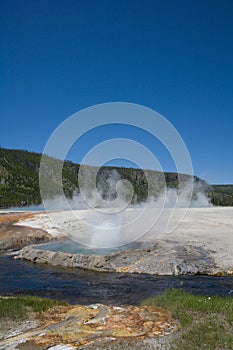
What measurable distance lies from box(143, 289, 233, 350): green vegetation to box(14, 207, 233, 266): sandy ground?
28.6 ft

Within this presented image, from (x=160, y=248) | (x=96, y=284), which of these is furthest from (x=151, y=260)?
(x=96, y=284)

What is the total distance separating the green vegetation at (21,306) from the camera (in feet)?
42.2

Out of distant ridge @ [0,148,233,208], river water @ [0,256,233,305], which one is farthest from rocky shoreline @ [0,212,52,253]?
distant ridge @ [0,148,233,208]

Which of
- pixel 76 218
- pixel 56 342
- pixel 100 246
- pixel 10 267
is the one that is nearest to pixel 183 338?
pixel 56 342

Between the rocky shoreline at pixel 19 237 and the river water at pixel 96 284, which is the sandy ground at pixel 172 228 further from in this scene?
the river water at pixel 96 284

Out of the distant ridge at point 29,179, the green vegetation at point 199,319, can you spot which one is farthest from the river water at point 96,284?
the distant ridge at point 29,179

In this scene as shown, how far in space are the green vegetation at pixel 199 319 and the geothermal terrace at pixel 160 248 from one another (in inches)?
251

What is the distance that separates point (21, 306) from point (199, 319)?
6630mm

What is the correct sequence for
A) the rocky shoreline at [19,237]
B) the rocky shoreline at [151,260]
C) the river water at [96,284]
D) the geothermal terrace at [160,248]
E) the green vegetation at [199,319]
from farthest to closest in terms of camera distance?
the rocky shoreline at [19,237]
the geothermal terrace at [160,248]
the rocky shoreline at [151,260]
the river water at [96,284]
the green vegetation at [199,319]

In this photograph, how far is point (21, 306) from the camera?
13695mm

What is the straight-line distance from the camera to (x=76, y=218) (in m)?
42.6

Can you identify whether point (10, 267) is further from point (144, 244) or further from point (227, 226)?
point (227, 226)

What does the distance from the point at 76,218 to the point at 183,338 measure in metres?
32.9

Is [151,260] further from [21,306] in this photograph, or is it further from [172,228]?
[21,306]
